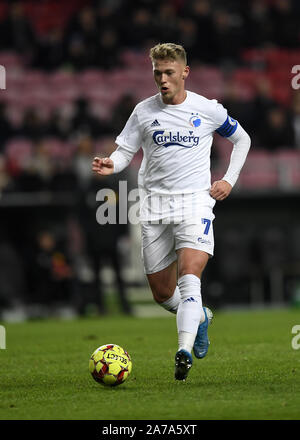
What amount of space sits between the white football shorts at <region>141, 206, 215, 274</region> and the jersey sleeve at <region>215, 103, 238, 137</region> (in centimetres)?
68

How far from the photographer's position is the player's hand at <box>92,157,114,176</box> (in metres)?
7.28

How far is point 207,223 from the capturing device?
733 cm

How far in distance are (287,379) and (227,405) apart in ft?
4.39

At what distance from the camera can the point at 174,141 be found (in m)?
7.41

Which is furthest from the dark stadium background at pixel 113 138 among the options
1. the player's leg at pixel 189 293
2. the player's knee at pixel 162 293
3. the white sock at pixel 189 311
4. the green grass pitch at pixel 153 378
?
the white sock at pixel 189 311

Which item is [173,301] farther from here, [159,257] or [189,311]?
[189,311]

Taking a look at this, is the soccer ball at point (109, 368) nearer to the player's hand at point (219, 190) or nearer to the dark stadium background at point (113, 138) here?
the player's hand at point (219, 190)

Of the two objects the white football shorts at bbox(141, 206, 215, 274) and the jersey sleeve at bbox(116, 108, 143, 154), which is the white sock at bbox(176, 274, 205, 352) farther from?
the jersey sleeve at bbox(116, 108, 143, 154)

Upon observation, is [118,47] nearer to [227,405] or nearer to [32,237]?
[32,237]

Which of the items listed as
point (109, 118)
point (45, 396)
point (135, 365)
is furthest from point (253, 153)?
point (45, 396)

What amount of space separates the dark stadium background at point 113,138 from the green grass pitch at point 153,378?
161 inches

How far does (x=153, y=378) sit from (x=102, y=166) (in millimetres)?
1644

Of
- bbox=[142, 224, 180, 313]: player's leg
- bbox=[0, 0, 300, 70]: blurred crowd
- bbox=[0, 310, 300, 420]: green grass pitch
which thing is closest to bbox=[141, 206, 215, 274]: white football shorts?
bbox=[142, 224, 180, 313]: player's leg

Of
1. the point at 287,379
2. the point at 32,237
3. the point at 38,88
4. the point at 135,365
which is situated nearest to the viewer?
the point at 287,379
